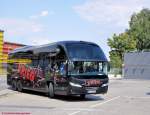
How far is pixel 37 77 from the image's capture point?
87.1ft

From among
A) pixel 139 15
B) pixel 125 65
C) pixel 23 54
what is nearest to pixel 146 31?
pixel 139 15

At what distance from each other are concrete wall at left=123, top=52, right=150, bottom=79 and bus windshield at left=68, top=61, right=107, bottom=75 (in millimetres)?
43275

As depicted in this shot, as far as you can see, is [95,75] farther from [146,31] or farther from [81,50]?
[146,31]

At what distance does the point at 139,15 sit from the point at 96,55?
76.1 metres

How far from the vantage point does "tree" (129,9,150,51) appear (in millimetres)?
94250

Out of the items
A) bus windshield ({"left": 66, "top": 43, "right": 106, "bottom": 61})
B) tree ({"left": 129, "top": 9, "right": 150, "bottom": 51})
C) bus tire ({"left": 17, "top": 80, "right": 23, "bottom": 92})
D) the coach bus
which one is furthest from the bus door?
tree ({"left": 129, "top": 9, "right": 150, "bottom": 51})

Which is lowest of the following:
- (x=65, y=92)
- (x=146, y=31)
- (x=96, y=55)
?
(x=65, y=92)

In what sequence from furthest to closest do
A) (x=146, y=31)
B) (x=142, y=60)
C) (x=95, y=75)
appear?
(x=146, y=31), (x=142, y=60), (x=95, y=75)

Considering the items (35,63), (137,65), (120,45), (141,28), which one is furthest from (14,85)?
(141,28)

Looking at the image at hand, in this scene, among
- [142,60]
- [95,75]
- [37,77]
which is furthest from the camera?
[142,60]

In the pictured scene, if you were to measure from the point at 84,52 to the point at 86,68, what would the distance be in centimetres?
93

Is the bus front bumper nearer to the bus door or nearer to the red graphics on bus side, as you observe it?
the bus door

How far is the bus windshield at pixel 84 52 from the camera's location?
22892 mm

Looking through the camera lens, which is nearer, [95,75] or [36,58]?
[95,75]
